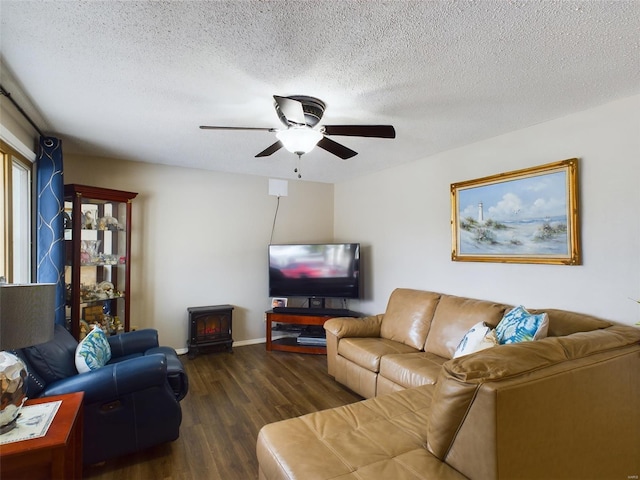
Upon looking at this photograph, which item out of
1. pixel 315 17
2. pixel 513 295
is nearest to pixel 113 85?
pixel 315 17

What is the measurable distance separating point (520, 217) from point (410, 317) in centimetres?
134

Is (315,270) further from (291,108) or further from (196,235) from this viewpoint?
(291,108)

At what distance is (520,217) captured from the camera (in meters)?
2.72

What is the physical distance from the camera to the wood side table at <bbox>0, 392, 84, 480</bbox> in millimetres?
1305

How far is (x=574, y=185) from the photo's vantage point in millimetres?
2375

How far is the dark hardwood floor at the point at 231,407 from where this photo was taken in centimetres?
203

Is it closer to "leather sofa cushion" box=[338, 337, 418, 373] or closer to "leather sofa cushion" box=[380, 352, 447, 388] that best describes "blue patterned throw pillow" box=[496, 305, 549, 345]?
"leather sofa cushion" box=[380, 352, 447, 388]

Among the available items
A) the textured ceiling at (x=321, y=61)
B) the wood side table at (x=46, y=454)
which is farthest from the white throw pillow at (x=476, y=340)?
the wood side table at (x=46, y=454)

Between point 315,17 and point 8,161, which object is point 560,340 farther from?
point 8,161

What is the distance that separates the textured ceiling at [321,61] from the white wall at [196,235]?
1.16m

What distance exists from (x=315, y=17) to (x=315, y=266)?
3.30 meters

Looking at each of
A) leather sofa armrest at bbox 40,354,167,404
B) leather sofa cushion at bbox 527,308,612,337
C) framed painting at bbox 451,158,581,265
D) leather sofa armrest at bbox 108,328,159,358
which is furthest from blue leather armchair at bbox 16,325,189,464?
framed painting at bbox 451,158,581,265

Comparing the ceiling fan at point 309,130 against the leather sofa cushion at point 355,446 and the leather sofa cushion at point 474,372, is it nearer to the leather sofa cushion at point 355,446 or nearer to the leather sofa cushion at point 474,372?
the leather sofa cushion at point 474,372

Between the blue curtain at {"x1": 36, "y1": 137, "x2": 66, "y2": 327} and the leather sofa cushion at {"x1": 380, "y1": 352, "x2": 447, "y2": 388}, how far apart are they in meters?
2.86
